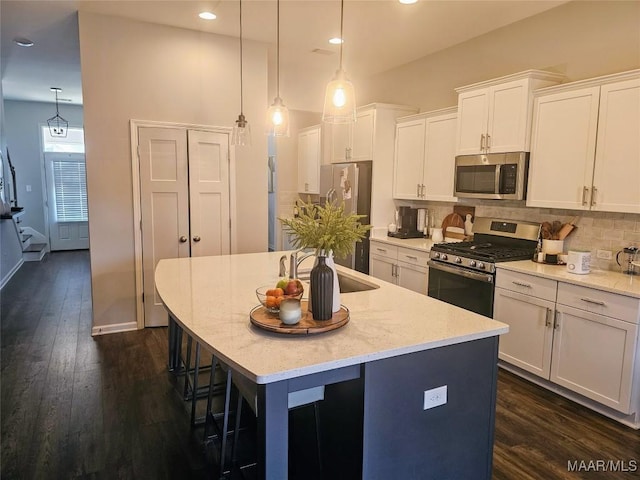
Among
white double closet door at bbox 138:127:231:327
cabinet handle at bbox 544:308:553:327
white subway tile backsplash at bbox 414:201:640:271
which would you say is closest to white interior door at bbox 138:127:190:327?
white double closet door at bbox 138:127:231:327

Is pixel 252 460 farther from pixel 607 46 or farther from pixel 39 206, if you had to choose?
pixel 39 206

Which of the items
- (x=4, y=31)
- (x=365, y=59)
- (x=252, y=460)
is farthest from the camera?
(x=365, y=59)

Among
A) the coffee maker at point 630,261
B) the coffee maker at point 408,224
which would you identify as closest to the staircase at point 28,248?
the coffee maker at point 408,224

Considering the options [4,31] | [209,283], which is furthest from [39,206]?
[209,283]

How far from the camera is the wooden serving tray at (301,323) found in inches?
70.6

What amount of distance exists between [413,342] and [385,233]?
345cm

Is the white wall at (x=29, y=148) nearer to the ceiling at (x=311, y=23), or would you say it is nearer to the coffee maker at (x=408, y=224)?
the ceiling at (x=311, y=23)

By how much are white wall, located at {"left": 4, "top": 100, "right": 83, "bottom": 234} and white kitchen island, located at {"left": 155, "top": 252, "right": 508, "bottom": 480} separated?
8.27 m

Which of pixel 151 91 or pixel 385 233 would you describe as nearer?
pixel 151 91

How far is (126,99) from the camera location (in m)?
4.15

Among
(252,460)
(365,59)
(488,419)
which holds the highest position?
(365,59)

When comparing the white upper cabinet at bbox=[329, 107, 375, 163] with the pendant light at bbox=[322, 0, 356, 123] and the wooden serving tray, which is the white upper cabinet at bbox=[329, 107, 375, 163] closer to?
the pendant light at bbox=[322, 0, 356, 123]

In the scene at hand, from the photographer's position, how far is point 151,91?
13.9 ft

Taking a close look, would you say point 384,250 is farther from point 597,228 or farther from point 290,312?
point 290,312
